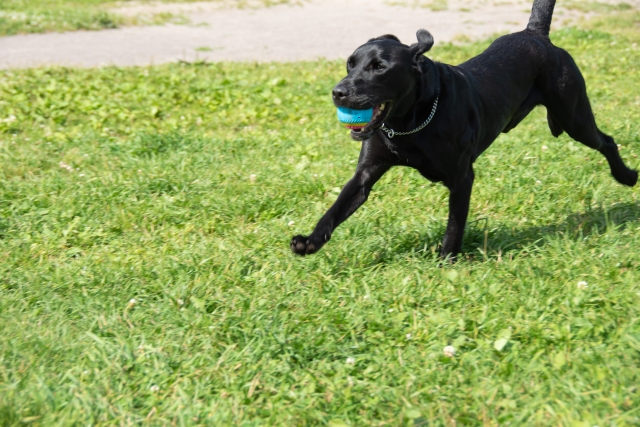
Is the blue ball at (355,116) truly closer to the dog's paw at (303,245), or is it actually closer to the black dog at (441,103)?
the black dog at (441,103)

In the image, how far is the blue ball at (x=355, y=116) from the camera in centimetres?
371

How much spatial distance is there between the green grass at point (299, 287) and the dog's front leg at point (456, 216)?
0.11 meters

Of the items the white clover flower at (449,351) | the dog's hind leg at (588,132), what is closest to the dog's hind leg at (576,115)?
the dog's hind leg at (588,132)

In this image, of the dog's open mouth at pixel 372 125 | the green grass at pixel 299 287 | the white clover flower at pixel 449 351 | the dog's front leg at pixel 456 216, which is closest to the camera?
the green grass at pixel 299 287

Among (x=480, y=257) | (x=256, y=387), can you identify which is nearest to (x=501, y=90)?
(x=480, y=257)

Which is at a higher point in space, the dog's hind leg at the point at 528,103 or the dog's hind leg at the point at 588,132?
the dog's hind leg at the point at 528,103

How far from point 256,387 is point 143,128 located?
4637 millimetres

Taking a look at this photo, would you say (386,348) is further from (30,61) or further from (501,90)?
(30,61)

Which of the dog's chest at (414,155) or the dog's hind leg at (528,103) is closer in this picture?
the dog's chest at (414,155)

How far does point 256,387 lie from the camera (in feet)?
9.68

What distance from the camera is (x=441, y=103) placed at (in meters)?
3.94

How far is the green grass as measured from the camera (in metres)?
2.80

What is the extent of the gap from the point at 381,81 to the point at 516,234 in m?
1.40

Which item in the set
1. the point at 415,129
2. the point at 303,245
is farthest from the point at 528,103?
the point at 303,245
